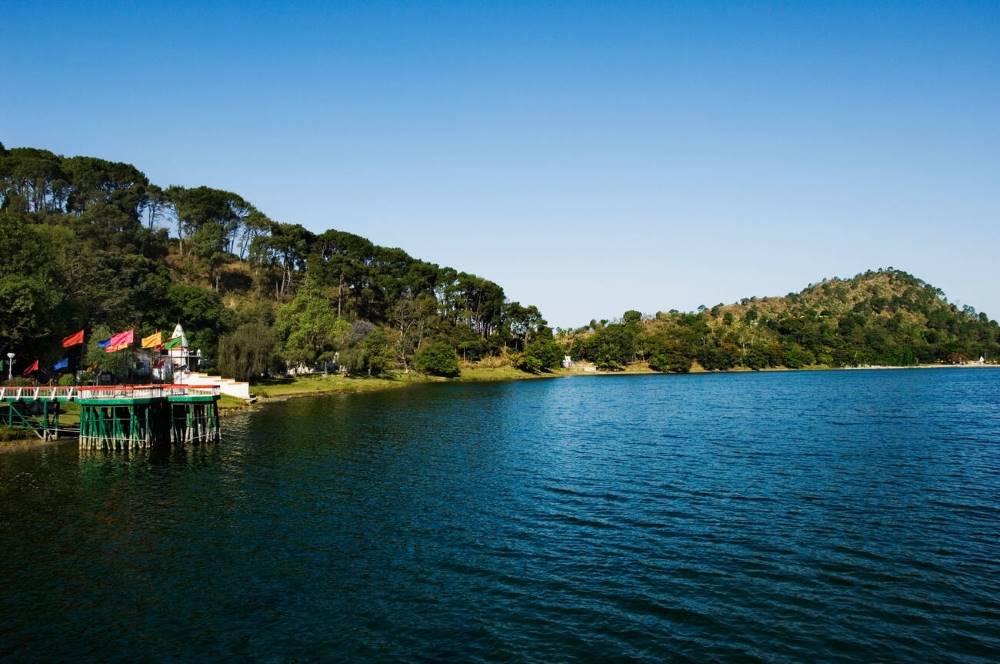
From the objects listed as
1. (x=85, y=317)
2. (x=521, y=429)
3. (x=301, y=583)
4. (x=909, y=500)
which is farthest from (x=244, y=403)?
(x=909, y=500)

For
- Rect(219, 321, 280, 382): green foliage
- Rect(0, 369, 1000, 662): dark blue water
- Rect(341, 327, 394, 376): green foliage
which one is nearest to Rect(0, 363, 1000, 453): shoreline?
Rect(341, 327, 394, 376): green foliage

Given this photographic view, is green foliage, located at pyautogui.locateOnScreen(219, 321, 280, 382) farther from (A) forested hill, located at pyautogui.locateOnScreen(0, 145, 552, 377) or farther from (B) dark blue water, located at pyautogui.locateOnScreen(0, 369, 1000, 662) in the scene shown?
(B) dark blue water, located at pyautogui.locateOnScreen(0, 369, 1000, 662)

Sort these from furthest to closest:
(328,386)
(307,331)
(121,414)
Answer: (307,331), (328,386), (121,414)

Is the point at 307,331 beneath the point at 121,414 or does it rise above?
above

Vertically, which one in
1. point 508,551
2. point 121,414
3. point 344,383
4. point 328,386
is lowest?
point 508,551

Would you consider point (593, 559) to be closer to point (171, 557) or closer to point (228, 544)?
point (228, 544)

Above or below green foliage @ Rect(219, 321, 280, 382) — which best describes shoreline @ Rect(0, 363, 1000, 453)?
below

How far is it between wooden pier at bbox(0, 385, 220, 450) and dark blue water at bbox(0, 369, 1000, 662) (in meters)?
4.08

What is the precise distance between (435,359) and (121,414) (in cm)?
10255

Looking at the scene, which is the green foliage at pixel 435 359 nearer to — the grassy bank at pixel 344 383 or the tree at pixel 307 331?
the grassy bank at pixel 344 383

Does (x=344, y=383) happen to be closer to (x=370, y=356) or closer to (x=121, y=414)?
(x=370, y=356)

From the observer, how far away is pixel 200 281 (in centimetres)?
16475

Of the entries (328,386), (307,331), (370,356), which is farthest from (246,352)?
(370,356)

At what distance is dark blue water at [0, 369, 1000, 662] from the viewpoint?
21953mm
